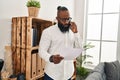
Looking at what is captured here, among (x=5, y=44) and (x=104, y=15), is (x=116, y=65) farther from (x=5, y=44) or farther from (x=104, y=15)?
(x=5, y=44)

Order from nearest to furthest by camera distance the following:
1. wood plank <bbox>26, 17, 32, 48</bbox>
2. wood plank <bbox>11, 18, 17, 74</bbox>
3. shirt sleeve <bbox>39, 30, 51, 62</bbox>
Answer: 1. shirt sleeve <bbox>39, 30, 51, 62</bbox>
2. wood plank <bbox>26, 17, 32, 48</bbox>
3. wood plank <bbox>11, 18, 17, 74</bbox>

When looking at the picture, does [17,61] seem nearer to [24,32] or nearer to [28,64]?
[28,64]

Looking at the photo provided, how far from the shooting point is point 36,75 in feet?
7.12

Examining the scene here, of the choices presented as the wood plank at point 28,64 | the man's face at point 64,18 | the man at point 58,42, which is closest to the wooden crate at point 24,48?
the wood plank at point 28,64

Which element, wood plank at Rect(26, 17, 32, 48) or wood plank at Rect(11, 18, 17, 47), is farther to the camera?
wood plank at Rect(11, 18, 17, 47)

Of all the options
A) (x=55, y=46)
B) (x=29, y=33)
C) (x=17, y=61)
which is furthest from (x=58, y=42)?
(x=17, y=61)

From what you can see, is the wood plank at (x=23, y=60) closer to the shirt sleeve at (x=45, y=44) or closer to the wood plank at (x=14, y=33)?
the wood plank at (x=14, y=33)

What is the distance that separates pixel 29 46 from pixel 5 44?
354mm

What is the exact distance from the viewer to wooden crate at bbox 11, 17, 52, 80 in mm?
1996

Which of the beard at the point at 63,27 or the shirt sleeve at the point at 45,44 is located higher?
the beard at the point at 63,27

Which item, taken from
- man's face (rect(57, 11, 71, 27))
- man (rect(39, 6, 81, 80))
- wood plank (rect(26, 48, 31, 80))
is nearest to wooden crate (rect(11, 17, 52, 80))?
wood plank (rect(26, 48, 31, 80))

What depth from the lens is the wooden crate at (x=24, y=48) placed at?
2.00 m

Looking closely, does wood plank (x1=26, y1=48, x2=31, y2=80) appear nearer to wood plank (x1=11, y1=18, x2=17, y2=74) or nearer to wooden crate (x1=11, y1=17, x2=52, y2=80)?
wooden crate (x1=11, y1=17, x2=52, y2=80)

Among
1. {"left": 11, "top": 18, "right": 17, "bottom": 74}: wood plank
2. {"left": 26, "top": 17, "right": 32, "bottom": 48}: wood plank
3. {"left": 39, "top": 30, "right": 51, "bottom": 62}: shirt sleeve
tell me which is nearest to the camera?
{"left": 39, "top": 30, "right": 51, "bottom": 62}: shirt sleeve
